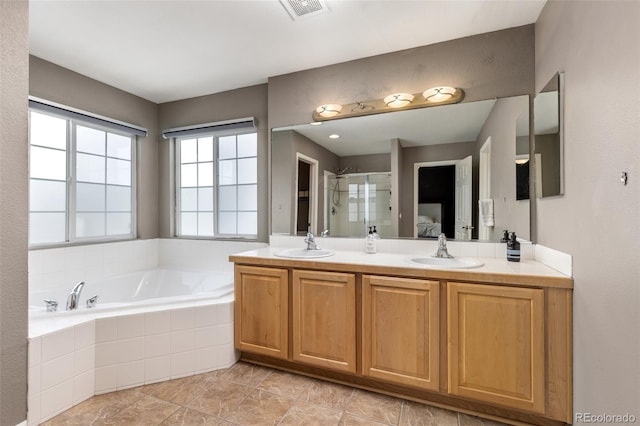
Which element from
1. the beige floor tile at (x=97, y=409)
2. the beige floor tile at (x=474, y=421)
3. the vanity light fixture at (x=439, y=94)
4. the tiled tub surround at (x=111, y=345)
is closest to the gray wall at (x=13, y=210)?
the tiled tub surround at (x=111, y=345)

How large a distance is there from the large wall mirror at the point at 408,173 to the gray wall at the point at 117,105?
1.66 meters

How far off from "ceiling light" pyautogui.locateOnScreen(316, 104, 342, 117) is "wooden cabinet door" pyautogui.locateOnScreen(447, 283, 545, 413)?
5.45 ft

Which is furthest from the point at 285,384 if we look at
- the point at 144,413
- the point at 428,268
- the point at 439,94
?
the point at 439,94

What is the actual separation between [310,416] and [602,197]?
173 cm

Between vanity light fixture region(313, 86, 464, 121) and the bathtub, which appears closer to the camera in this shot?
the bathtub

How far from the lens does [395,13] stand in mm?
1912

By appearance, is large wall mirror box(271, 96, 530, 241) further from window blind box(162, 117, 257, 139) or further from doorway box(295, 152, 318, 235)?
window blind box(162, 117, 257, 139)

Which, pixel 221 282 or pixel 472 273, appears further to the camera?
pixel 221 282

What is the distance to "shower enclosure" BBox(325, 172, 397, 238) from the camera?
2363 mm

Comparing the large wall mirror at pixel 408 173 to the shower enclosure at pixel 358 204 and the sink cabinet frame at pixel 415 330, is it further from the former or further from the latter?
the sink cabinet frame at pixel 415 330

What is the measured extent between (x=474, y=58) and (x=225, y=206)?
2664 mm

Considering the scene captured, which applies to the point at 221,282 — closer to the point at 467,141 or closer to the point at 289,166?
the point at 289,166

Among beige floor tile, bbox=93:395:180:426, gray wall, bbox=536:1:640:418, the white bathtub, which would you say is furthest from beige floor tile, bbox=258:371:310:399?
gray wall, bbox=536:1:640:418

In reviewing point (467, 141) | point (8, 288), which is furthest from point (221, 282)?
point (467, 141)
